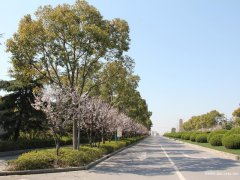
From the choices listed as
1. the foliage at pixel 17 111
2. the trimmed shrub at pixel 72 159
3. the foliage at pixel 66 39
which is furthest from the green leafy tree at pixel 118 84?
the trimmed shrub at pixel 72 159

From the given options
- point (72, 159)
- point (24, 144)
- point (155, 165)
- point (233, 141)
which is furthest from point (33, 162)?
point (233, 141)

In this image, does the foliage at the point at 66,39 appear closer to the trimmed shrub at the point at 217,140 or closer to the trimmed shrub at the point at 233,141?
the trimmed shrub at the point at 233,141

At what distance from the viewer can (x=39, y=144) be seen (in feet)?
140

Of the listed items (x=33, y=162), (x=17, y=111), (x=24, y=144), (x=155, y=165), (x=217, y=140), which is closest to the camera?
(x=33, y=162)

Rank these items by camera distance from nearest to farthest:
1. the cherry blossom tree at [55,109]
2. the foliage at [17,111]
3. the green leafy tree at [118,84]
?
the cherry blossom tree at [55,109] < the green leafy tree at [118,84] < the foliage at [17,111]

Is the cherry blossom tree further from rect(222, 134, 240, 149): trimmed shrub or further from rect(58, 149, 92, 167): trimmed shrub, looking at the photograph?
rect(222, 134, 240, 149): trimmed shrub

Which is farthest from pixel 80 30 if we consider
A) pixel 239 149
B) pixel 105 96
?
pixel 105 96

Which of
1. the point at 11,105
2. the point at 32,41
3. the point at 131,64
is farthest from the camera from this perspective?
the point at 11,105

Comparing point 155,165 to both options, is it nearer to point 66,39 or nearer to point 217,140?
point 66,39

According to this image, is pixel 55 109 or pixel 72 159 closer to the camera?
pixel 72 159

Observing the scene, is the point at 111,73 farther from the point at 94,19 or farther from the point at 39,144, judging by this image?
the point at 39,144

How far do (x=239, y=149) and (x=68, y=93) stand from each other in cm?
1889

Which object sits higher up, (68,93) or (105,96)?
(105,96)

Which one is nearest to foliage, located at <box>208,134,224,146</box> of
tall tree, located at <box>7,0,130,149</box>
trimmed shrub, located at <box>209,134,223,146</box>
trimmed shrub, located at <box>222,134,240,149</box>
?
trimmed shrub, located at <box>209,134,223,146</box>
